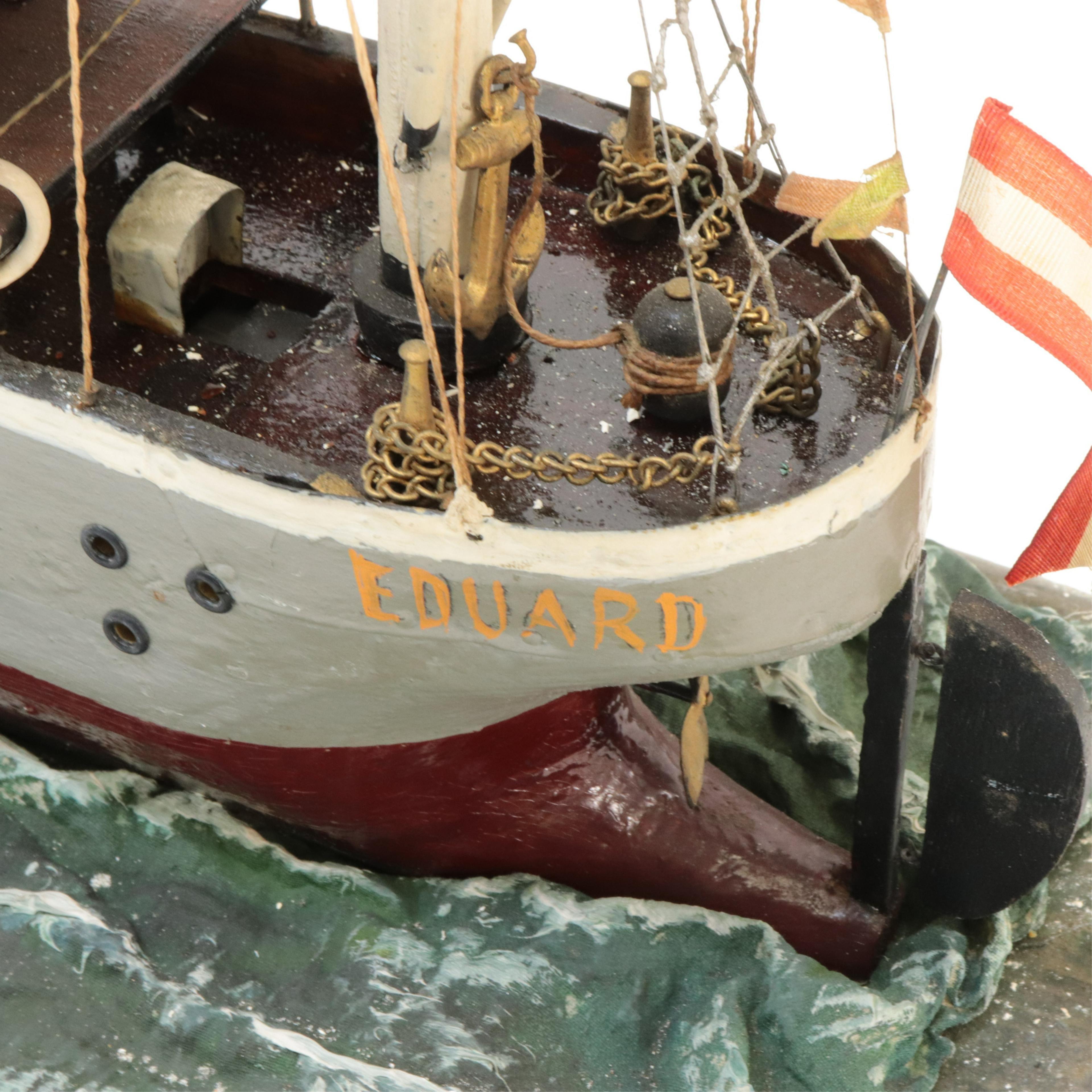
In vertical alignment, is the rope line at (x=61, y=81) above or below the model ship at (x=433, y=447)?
above

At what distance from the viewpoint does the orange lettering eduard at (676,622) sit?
1.98 metres

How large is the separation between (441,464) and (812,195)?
60 centimetres

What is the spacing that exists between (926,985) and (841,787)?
46 cm

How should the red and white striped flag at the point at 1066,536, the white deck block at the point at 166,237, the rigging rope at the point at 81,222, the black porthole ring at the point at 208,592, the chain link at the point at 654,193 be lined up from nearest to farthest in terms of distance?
the rigging rope at the point at 81,222 < the black porthole ring at the point at 208,592 < the red and white striped flag at the point at 1066,536 < the white deck block at the point at 166,237 < the chain link at the point at 654,193

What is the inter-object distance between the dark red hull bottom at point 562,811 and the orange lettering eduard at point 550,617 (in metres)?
0.43

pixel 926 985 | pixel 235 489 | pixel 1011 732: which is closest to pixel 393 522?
pixel 235 489

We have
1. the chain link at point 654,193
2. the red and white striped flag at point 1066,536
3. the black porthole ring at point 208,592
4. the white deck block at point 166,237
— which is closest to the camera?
the black porthole ring at point 208,592

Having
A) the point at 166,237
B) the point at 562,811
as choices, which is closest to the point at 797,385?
the point at 562,811

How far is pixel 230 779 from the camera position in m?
2.52

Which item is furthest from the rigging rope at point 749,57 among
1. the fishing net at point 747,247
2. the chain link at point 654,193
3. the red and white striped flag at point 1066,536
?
the red and white striped flag at point 1066,536

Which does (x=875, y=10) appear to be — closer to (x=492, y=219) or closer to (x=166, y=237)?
(x=492, y=219)

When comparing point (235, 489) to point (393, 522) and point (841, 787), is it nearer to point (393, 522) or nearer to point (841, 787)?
point (393, 522)

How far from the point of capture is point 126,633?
226 centimetres

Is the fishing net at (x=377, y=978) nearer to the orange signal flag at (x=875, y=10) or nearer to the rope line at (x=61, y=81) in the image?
the rope line at (x=61, y=81)
